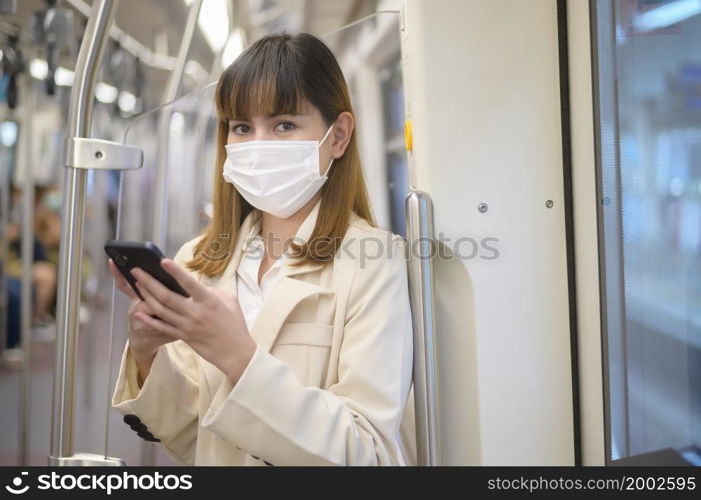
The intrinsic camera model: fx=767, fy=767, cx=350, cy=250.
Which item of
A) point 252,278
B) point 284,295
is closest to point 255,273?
point 252,278

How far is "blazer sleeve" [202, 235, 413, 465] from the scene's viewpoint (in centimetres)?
126

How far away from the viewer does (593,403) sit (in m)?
1.48

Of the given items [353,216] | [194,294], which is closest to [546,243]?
[353,216]

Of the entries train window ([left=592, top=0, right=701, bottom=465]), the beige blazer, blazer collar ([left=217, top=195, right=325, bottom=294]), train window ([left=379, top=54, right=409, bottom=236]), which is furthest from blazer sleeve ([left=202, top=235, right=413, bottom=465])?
train window ([left=379, top=54, right=409, bottom=236])

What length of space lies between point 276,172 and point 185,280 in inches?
15.2

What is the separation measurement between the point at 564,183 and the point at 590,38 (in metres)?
0.28

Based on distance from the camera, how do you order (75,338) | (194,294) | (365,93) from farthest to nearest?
(365,93)
(75,338)
(194,294)

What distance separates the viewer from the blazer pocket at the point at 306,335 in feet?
4.67

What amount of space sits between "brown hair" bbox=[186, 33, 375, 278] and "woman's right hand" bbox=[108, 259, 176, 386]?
0.24 m

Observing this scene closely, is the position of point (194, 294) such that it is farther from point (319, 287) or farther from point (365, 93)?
point (365, 93)

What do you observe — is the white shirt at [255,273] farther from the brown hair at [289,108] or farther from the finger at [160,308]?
the finger at [160,308]

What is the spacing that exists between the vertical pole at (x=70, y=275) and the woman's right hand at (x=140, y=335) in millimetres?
122

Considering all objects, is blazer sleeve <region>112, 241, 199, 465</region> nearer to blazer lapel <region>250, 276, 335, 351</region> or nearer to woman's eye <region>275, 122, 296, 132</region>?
blazer lapel <region>250, 276, 335, 351</region>

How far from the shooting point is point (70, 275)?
1.41m
